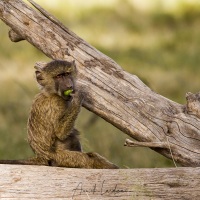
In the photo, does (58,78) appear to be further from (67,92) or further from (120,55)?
(120,55)

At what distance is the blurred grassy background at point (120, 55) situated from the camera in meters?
9.41

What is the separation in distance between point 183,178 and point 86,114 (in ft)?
14.7

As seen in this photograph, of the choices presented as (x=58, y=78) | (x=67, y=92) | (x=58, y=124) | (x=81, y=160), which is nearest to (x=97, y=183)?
(x=81, y=160)

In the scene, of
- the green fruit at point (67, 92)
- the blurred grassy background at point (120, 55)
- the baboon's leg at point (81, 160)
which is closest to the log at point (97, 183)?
the baboon's leg at point (81, 160)

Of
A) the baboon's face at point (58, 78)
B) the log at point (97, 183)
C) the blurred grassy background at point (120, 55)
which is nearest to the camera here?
the log at point (97, 183)

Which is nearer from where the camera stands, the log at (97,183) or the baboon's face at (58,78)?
the log at (97,183)

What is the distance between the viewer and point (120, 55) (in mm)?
12844

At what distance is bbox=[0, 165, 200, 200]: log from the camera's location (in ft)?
19.7

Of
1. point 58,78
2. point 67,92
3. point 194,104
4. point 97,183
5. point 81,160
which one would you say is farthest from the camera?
point 58,78

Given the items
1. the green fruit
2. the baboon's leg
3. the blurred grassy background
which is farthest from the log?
the blurred grassy background

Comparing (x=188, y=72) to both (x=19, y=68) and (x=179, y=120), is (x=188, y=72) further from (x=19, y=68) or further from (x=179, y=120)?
(x=179, y=120)

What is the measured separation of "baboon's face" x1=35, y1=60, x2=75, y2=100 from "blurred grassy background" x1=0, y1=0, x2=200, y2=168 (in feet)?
6.20

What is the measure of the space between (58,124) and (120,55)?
6255mm

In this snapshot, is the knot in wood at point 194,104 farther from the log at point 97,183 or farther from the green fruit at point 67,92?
the green fruit at point 67,92
